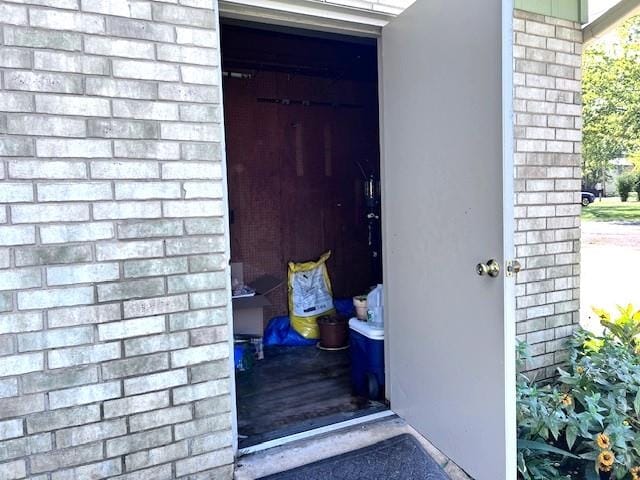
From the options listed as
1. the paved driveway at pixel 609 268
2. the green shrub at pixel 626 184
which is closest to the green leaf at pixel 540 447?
the paved driveway at pixel 609 268

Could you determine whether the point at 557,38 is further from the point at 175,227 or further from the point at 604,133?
the point at 604,133

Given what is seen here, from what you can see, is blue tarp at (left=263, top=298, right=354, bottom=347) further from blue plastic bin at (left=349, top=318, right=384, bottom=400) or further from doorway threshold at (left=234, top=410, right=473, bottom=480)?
doorway threshold at (left=234, top=410, right=473, bottom=480)

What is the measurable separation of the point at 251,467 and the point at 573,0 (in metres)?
3.42

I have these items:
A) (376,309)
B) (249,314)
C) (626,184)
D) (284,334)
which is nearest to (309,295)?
(284,334)

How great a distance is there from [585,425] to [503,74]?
1684 mm

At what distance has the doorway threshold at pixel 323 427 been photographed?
230 centimetres

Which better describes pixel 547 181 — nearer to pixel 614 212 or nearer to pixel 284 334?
pixel 284 334

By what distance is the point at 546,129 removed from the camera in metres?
2.96

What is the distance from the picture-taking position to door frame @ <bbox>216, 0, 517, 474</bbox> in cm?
178

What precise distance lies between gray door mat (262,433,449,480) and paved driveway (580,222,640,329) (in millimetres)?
2126

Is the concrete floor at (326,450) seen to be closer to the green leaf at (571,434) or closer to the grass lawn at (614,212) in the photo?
the green leaf at (571,434)

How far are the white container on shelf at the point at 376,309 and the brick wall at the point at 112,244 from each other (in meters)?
1.14

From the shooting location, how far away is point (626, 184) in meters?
23.5

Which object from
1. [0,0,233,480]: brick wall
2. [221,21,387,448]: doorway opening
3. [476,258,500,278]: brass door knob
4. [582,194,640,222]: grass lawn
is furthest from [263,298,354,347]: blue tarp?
[582,194,640,222]: grass lawn
